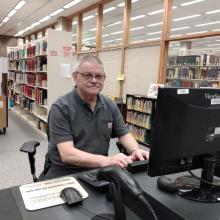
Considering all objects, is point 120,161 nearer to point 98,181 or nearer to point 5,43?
point 98,181

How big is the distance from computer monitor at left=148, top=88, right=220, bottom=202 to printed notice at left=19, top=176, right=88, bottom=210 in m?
0.42

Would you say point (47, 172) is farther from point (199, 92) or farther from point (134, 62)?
point (134, 62)

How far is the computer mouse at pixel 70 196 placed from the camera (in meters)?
1.05

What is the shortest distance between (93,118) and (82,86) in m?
0.24

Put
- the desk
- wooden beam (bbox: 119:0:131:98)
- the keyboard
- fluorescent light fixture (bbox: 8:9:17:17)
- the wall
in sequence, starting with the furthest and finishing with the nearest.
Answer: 1. the wall
2. fluorescent light fixture (bbox: 8:9:17:17)
3. wooden beam (bbox: 119:0:131:98)
4. the keyboard
5. the desk

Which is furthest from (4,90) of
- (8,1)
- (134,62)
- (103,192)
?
(103,192)

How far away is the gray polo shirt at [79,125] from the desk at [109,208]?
57 cm

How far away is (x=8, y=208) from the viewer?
102 cm

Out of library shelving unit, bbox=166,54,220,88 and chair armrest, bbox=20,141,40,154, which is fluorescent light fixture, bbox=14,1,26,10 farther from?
chair armrest, bbox=20,141,40,154

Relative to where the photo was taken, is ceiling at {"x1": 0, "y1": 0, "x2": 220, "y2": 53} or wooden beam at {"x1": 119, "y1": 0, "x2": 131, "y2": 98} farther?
ceiling at {"x1": 0, "y1": 0, "x2": 220, "y2": 53}

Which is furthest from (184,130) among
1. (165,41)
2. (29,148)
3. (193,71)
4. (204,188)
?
(193,71)

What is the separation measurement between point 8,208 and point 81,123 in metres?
0.78

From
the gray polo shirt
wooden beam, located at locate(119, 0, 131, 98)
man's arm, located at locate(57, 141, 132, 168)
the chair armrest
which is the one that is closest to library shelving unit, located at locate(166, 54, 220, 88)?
wooden beam, located at locate(119, 0, 131, 98)

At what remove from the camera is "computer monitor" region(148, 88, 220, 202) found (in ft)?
2.96
